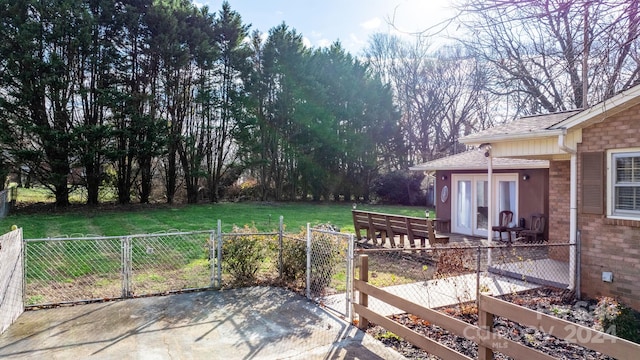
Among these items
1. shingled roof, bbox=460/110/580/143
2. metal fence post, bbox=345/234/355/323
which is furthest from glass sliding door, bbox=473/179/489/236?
metal fence post, bbox=345/234/355/323

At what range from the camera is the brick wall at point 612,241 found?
616cm

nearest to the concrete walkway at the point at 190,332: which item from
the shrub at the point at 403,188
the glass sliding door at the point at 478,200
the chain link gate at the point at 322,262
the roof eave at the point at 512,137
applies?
the chain link gate at the point at 322,262

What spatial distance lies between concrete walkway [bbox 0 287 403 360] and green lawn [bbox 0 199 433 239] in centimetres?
719

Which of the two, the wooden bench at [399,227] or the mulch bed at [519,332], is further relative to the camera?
the wooden bench at [399,227]

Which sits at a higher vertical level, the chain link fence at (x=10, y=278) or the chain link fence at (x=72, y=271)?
the chain link fence at (x=10, y=278)

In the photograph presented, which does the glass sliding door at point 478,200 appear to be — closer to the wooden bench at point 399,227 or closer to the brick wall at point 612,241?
the wooden bench at point 399,227

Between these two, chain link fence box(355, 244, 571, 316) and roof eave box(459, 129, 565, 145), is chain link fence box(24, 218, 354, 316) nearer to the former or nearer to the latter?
chain link fence box(355, 244, 571, 316)

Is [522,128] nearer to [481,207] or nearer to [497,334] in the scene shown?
[481,207]

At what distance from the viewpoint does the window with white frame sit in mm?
6168

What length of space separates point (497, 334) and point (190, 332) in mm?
3327

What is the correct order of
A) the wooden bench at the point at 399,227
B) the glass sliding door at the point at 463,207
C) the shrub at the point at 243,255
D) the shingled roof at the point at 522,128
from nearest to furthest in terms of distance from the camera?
the shrub at the point at 243,255
the shingled roof at the point at 522,128
the wooden bench at the point at 399,227
the glass sliding door at the point at 463,207

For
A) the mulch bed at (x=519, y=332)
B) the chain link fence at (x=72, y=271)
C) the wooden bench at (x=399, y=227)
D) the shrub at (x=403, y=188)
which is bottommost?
the mulch bed at (x=519, y=332)

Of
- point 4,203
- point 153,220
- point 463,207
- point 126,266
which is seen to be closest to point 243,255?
point 126,266

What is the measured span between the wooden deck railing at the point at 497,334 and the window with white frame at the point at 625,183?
4270 mm
